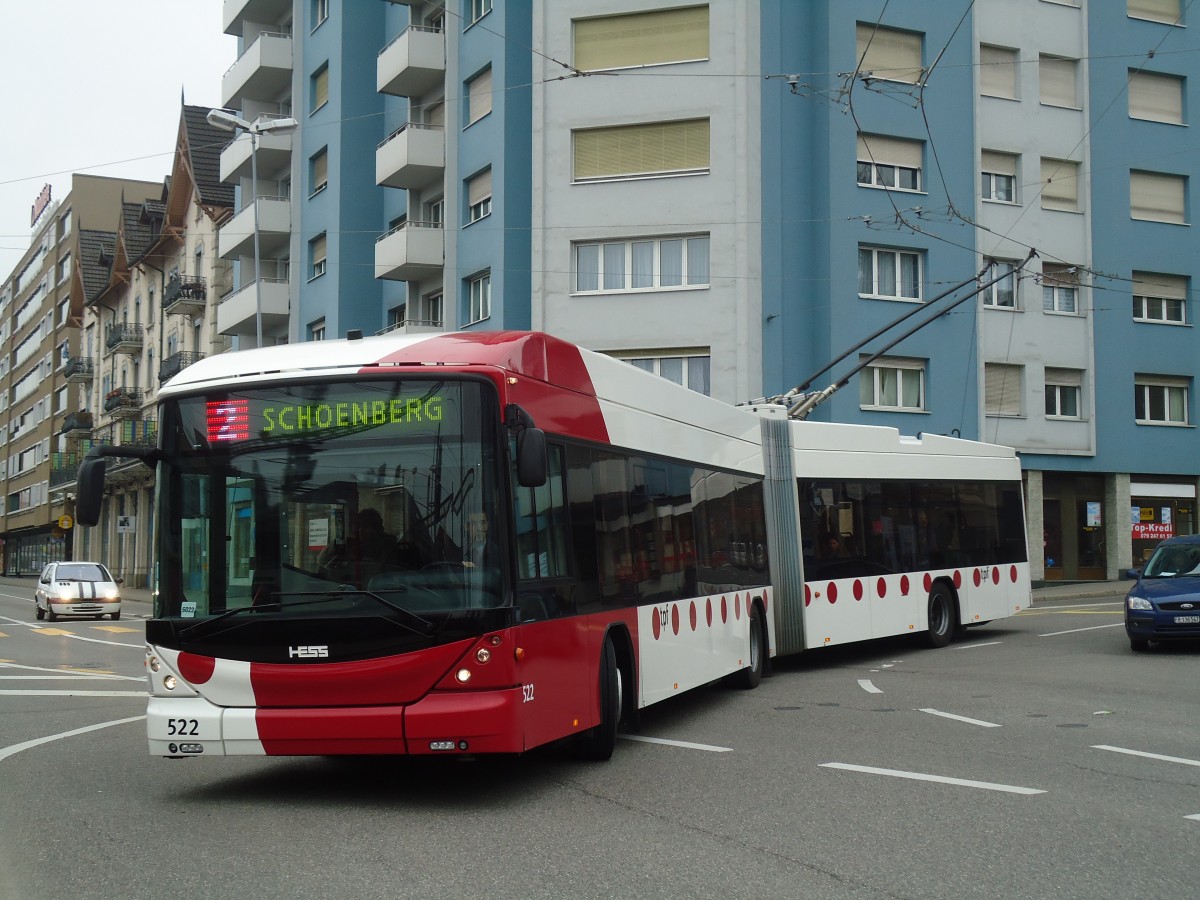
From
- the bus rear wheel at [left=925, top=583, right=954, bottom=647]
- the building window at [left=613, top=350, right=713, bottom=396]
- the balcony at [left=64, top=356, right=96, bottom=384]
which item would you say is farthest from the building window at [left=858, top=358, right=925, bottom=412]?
the balcony at [left=64, top=356, right=96, bottom=384]

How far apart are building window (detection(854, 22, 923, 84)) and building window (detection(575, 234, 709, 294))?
656cm

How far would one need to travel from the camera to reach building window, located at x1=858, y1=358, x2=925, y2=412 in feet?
111

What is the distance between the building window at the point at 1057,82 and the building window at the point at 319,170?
67.7ft

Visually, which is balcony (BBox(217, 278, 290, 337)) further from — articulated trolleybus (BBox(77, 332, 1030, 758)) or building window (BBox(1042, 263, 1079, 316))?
articulated trolleybus (BBox(77, 332, 1030, 758))

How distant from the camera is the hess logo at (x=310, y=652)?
25.9 ft

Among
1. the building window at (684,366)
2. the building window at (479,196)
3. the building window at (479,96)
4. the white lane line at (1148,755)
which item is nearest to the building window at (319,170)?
the building window at (479,96)

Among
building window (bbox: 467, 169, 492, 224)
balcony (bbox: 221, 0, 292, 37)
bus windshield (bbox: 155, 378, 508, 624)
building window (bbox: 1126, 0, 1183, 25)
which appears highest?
balcony (bbox: 221, 0, 292, 37)

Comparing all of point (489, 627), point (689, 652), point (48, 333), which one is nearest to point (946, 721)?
point (689, 652)

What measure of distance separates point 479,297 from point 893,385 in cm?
1053

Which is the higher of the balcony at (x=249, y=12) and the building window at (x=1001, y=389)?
the balcony at (x=249, y=12)

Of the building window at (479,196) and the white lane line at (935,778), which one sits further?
the building window at (479,196)

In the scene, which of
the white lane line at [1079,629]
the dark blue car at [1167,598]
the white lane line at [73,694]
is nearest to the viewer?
the white lane line at [73,694]

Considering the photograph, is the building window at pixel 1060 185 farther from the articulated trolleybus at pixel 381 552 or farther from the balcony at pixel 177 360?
the balcony at pixel 177 360

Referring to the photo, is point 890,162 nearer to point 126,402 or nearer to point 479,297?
point 479,297
